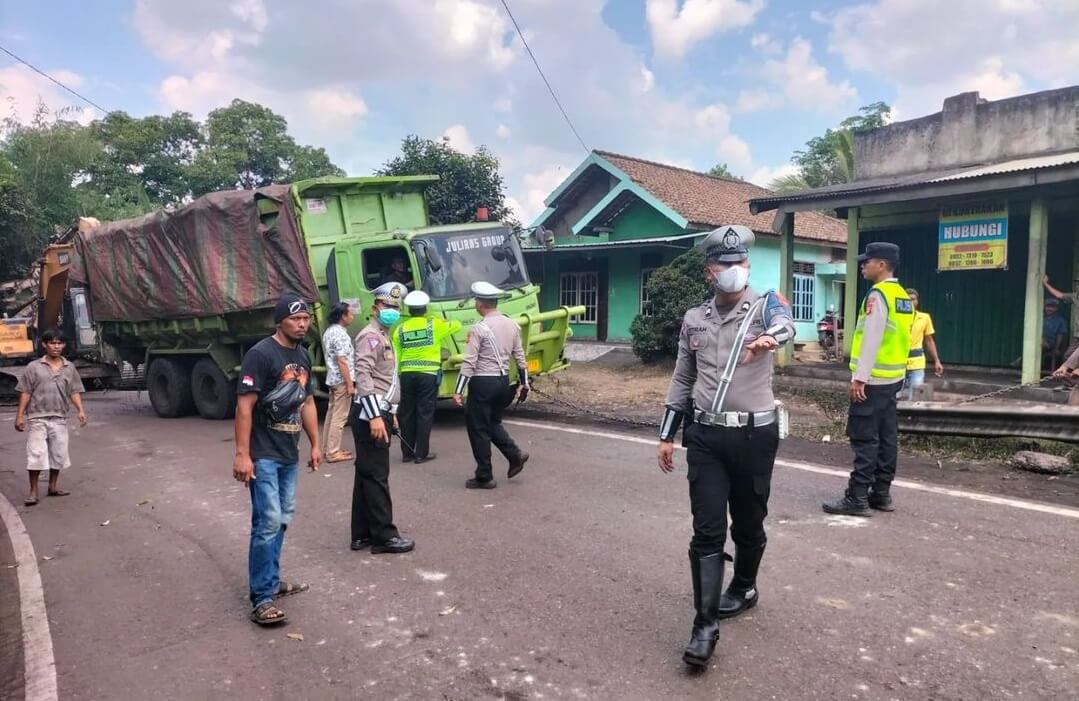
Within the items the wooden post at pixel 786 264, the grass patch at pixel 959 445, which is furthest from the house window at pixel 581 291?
the grass patch at pixel 959 445

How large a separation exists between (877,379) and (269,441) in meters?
3.92

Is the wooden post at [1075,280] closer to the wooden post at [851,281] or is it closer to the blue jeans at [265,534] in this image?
the wooden post at [851,281]

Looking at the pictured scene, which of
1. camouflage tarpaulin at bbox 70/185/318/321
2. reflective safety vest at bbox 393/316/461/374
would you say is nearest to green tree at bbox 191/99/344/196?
camouflage tarpaulin at bbox 70/185/318/321

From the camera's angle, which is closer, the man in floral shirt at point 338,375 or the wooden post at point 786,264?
the man in floral shirt at point 338,375

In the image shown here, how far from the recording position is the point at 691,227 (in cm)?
1647

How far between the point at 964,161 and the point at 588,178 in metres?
8.56

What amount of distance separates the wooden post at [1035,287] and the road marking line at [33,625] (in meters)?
10.7

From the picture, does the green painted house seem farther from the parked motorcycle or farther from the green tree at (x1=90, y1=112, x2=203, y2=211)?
the green tree at (x1=90, y1=112, x2=203, y2=211)

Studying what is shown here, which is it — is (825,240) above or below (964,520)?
above

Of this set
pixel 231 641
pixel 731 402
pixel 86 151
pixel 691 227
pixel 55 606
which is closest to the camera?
pixel 731 402

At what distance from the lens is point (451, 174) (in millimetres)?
16922

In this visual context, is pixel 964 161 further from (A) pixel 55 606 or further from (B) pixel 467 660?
(A) pixel 55 606

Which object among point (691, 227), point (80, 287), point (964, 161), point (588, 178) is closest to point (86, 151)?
point (80, 287)

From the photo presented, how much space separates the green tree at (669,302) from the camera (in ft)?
47.1
